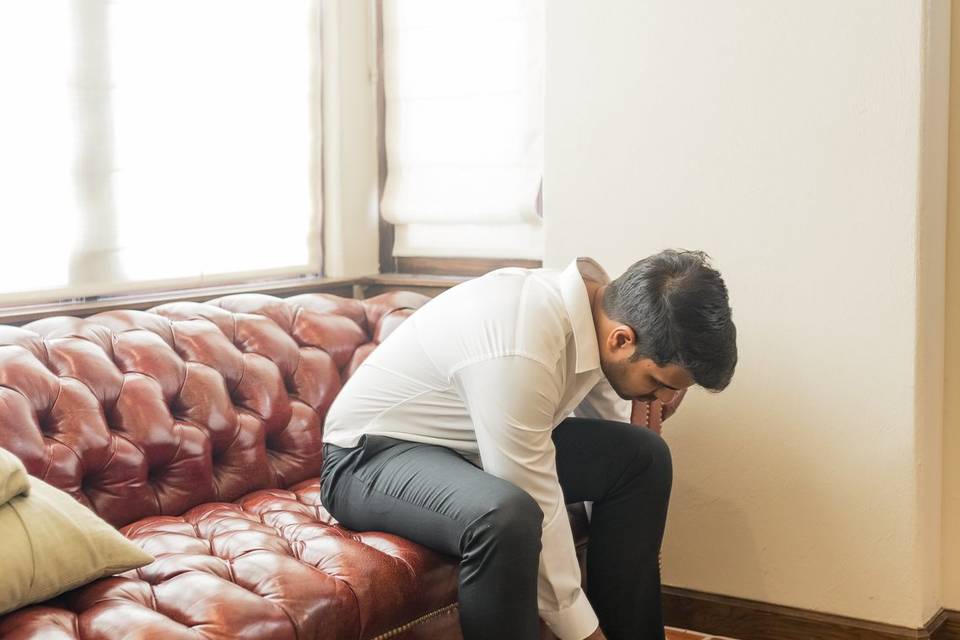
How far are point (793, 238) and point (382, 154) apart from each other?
151 centimetres

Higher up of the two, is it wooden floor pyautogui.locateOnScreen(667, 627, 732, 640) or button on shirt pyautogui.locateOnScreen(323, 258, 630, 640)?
button on shirt pyautogui.locateOnScreen(323, 258, 630, 640)

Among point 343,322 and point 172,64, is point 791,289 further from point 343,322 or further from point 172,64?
point 172,64

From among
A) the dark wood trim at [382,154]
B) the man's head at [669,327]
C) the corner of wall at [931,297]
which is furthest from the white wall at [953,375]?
the dark wood trim at [382,154]

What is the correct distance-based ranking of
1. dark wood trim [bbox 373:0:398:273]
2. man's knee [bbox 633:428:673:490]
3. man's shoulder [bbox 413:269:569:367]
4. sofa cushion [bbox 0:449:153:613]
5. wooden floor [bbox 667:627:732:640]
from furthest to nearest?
dark wood trim [bbox 373:0:398:273] < wooden floor [bbox 667:627:732:640] < man's knee [bbox 633:428:673:490] < man's shoulder [bbox 413:269:569:367] < sofa cushion [bbox 0:449:153:613]

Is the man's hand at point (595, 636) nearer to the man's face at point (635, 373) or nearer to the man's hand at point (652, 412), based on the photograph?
the man's face at point (635, 373)

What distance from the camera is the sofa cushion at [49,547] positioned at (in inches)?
64.3

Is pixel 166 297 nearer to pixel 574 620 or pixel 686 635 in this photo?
pixel 574 620

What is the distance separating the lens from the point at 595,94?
9.12 feet

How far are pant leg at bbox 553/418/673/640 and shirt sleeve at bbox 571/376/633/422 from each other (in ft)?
0.31

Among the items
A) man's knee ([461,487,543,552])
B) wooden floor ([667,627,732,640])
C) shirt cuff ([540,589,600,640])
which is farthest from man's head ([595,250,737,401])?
wooden floor ([667,627,732,640])

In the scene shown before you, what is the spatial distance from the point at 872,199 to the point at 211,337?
5.00 ft

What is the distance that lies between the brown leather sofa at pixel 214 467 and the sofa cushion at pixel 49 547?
3 cm

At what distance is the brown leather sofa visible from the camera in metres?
1.73

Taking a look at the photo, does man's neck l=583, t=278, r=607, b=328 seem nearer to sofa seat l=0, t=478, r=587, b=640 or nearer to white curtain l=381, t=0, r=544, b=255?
sofa seat l=0, t=478, r=587, b=640
